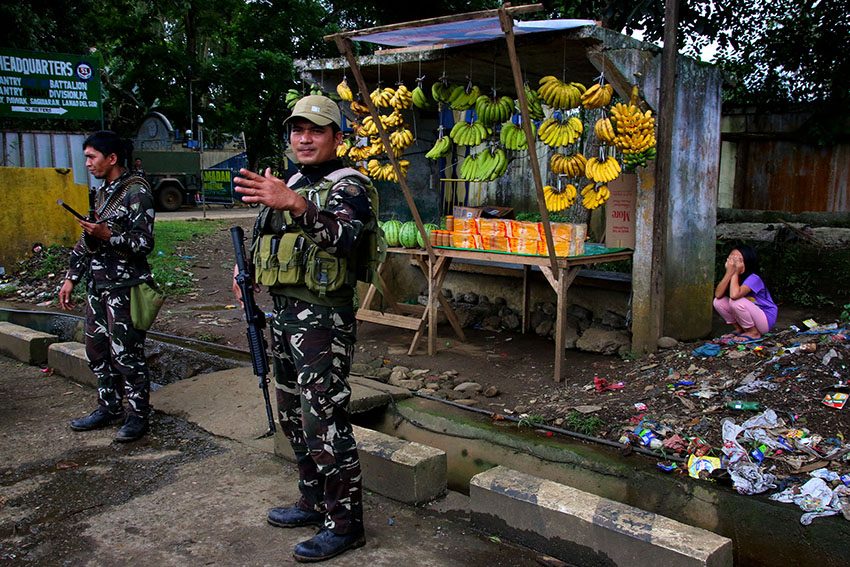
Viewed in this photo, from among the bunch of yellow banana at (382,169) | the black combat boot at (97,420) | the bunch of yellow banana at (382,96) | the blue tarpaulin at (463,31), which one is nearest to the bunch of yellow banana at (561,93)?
the blue tarpaulin at (463,31)

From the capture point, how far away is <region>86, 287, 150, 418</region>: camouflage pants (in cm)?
460

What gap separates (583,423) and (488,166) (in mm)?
2995

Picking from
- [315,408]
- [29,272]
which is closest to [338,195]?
[315,408]

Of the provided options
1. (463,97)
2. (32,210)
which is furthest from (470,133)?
(32,210)

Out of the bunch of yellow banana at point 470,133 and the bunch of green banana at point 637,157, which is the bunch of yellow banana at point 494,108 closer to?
the bunch of yellow banana at point 470,133

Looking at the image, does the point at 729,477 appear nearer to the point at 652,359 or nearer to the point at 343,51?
the point at 652,359

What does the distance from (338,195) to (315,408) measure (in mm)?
920

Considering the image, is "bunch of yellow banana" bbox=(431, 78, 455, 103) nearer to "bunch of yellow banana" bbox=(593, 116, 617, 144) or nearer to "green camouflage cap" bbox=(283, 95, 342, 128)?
"bunch of yellow banana" bbox=(593, 116, 617, 144)

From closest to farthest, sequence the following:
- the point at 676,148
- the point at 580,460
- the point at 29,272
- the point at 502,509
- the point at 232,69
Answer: the point at 502,509 < the point at 580,460 < the point at 676,148 < the point at 29,272 < the point at 232,69

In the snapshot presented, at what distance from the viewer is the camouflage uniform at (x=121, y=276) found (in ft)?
14.9

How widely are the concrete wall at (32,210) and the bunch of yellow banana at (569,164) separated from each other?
28.3 ft

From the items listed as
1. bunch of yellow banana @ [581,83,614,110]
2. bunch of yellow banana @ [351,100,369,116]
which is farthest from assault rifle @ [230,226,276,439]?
bunch of yellow banana @ [351,100,369,116]

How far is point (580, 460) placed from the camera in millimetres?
4066

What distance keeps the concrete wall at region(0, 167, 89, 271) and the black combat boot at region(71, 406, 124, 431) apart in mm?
Result: 7358
